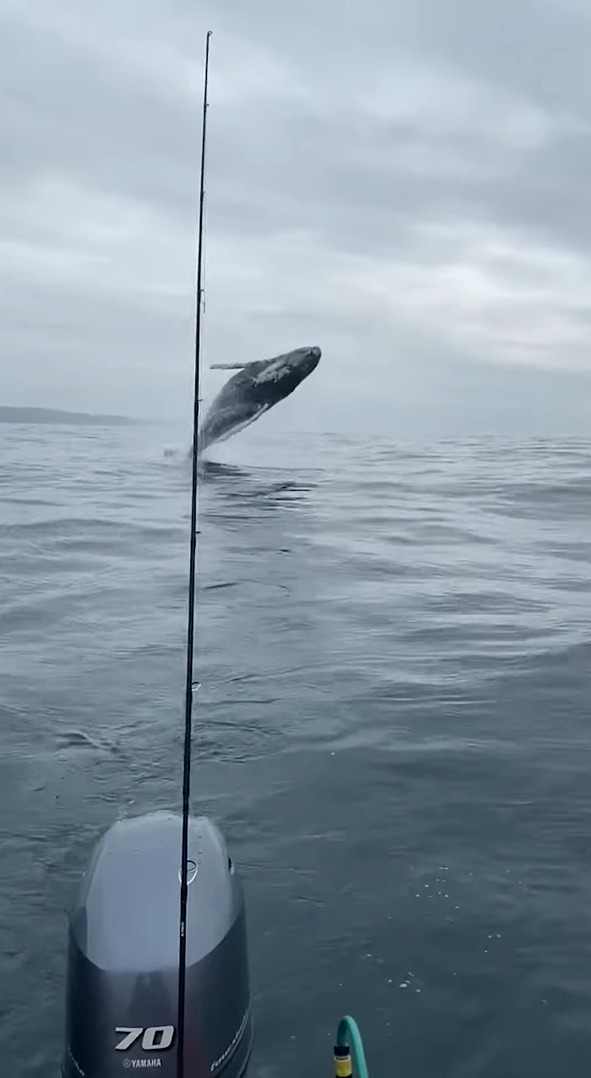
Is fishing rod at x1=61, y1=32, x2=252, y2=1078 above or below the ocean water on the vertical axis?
above

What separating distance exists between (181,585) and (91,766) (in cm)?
817

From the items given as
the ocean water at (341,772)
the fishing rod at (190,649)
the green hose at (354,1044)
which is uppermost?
the fishing rod at (190,649)

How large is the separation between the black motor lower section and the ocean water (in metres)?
1.08

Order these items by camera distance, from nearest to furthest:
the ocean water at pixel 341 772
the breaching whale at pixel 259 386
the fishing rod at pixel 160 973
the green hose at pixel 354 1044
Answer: the green hose at pixel 354 1044
the fishing rod at pixel 160 973
the ocean water at pixel 341 772
the breaching whale at pixel 259 386

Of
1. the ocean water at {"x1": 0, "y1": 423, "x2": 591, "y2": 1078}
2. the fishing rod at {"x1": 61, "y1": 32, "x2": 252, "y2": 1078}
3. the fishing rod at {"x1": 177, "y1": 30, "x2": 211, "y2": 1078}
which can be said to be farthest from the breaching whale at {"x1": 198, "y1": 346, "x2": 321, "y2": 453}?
the fishing rod at {"x1": 61, "y1": 32, "x2": 252, "y2": 1078}

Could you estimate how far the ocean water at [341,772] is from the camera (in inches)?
202

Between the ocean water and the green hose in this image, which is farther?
the ocean water

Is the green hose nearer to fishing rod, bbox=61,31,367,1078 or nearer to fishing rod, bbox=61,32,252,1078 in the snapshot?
Answer: fishing rod, bbox=61,31,367,1078

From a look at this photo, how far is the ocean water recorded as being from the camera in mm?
5129

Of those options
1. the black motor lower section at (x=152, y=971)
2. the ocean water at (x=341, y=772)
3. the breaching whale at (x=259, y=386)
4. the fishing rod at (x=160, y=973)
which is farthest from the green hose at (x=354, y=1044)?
the breaching whale at (x=259, y=386)

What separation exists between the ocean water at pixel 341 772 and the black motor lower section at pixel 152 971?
3.53 feet

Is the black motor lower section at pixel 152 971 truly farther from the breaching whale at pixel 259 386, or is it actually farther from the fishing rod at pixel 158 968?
the breaching whale at pixel 259 386

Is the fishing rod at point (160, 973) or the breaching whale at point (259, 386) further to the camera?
the breaching whale at point (259, 386)

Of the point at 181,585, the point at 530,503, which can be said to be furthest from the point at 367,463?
the point at 181,585
